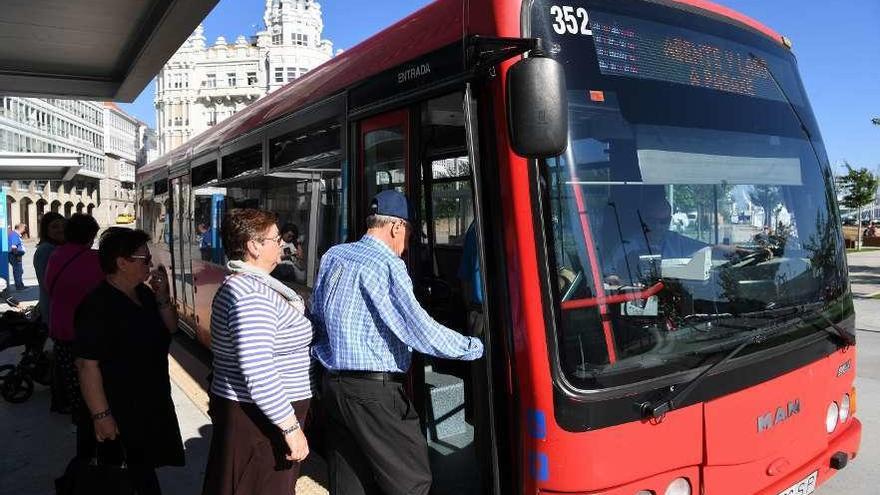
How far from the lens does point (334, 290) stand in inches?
106

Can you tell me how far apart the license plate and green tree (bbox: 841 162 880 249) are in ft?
107

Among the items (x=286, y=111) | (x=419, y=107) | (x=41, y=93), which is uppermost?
(x=41, y=93)

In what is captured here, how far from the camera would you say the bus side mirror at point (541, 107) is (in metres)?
2.42

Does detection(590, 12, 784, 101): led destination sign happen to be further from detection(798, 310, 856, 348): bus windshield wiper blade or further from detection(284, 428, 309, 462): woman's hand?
detection(284, 428, 309, 462): woman's hand

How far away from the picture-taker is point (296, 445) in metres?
2.49

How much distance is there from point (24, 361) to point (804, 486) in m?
7.22

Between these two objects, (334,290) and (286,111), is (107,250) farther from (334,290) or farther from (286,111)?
(286,111)

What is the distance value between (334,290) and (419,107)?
3.81ft

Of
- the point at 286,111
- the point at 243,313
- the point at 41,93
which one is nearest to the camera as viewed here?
the point at 243,313

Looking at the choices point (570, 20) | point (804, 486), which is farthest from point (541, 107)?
point (804, 486)

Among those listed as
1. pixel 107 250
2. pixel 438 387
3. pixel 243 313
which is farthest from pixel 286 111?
pixel 243 313

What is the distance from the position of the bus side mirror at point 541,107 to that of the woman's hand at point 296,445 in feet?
4.71

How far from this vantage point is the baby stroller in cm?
662

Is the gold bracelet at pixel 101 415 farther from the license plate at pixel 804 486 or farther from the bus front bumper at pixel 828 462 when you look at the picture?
the license plate at pixel 804 486
